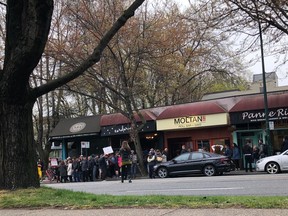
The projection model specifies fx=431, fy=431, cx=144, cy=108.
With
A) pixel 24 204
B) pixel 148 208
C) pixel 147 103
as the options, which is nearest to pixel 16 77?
pixel 24 204

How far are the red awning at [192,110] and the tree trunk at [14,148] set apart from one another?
19.2 meters

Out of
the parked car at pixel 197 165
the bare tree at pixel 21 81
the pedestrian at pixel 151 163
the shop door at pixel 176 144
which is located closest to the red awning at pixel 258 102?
Answer: the parked car at pixel 197 165

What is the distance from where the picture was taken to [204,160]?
22344 millimetres

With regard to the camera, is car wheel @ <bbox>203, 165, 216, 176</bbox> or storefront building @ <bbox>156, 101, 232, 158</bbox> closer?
car wheel @ <bbox>203, 165, 216, 176</bbox>

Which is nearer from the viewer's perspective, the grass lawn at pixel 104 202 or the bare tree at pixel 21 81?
the grass lawn at pixel 104 202

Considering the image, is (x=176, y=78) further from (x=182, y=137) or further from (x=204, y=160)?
(x=204, y=160)

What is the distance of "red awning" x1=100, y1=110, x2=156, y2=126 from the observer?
3090 centimetres

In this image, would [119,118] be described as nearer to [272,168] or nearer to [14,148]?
[272,168]

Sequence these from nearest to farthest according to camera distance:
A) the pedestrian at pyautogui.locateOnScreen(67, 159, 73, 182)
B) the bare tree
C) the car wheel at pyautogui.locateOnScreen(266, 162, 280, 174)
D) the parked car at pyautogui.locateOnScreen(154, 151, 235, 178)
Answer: the bare tree → the car wheel at pyautogui.locateOnScreen(266, 162, 280, 174) → the parked car at pyautogui.locateOnScreen(154, 151, 235, 178) → the pedestrian at pyautogui.locateOnScreen(67, 159, 73, 182)

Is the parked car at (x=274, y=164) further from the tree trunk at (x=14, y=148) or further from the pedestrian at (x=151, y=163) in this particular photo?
the tree trunk at (x=14, y=148)

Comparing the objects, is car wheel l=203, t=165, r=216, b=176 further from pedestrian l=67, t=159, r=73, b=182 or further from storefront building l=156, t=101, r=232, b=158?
pedestrian l=67, t=159, r=73, b=182

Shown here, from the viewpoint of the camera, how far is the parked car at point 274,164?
20641 millimetres

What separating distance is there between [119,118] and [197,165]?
37.1ft

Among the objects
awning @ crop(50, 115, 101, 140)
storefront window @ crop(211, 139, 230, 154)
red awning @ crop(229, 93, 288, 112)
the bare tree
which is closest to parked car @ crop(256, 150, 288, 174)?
red awning @ crop(229, 93, 288, 112)
